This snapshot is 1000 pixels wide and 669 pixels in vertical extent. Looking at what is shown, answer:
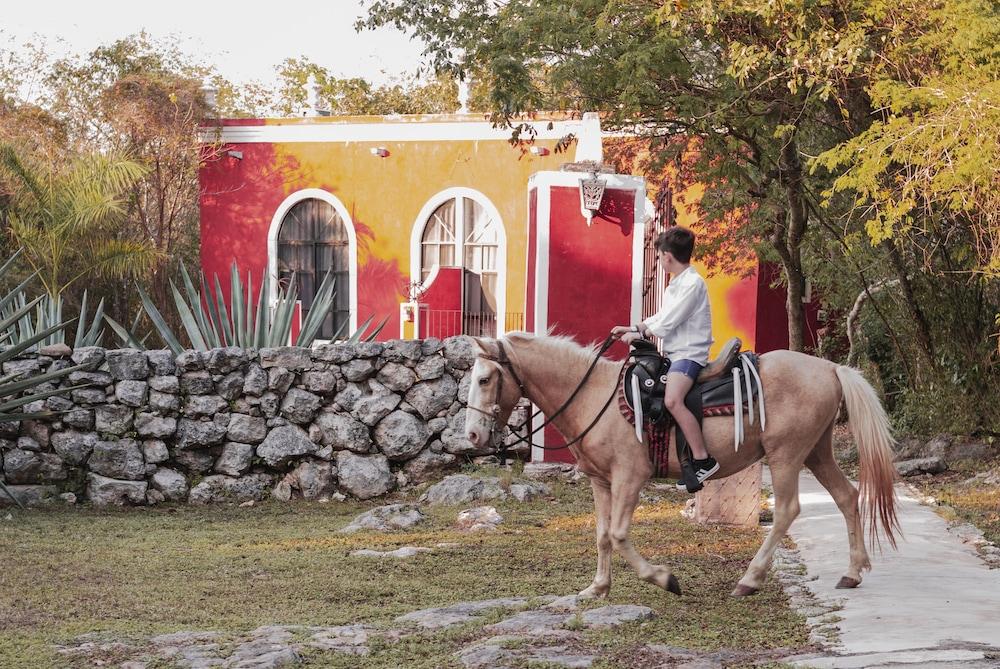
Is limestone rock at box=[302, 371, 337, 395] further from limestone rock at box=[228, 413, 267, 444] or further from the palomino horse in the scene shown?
the palomino horse

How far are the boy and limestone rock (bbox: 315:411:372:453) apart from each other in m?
5.27

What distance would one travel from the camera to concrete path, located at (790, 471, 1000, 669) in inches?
175

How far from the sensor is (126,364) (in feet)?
34.4

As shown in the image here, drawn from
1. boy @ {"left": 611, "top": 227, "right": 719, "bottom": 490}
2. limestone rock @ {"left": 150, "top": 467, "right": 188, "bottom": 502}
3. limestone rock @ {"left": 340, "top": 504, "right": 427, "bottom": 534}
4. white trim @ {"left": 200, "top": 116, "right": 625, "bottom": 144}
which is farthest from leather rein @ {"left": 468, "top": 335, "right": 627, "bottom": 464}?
white trim @ {"left": 200, "top": 116, "right": 625, "bottom": 144}

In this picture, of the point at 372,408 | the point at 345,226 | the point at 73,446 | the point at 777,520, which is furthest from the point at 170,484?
the point at 345,226

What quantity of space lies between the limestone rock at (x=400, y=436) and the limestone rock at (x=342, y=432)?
16 centimetres

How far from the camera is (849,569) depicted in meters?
6.14

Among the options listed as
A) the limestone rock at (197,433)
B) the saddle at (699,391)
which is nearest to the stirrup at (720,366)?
the saddle at (699,391)

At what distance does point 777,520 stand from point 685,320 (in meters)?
1.24

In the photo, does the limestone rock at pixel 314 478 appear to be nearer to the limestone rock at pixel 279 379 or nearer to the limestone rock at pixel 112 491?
the limestone rock at pixel 279 379

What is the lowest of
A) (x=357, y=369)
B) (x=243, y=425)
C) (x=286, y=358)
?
(x=243, y=425)

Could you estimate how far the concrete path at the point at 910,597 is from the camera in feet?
14.5

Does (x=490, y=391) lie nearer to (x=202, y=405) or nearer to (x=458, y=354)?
(x=458, y=354)

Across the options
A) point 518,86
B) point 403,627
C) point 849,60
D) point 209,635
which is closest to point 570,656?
point 403,627
